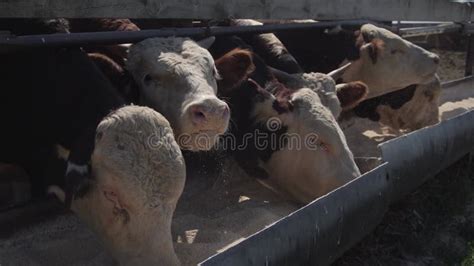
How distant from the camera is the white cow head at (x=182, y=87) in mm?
3951

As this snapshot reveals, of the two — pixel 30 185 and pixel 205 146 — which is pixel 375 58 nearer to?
pixel 205 146

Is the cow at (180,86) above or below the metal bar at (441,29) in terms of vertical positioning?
above

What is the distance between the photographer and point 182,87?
4.23 meters

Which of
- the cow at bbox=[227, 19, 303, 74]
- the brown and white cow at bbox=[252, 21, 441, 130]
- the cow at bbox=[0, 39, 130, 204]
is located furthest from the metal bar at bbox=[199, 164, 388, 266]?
the brown and white cow at bbox=[252, 21, 441, 130]

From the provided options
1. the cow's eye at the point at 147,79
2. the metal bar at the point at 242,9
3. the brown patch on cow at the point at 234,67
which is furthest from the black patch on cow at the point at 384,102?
the cow's eye at the point at 147,79

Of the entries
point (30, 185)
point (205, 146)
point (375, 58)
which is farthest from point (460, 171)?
point (30, 185)

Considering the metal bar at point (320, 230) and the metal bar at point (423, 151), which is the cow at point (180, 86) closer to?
the metal bar at point (320, 230)

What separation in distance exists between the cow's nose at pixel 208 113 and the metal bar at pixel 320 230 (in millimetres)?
745

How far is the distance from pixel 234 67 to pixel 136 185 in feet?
6.69

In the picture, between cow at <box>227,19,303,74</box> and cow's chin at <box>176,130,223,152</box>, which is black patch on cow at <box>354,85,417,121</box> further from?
cow's chin at <box>176,130,223,152</box>

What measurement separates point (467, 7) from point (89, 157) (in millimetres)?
9729

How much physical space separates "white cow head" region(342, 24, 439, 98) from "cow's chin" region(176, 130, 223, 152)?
11.5 feet

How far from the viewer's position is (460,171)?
22.4 ft

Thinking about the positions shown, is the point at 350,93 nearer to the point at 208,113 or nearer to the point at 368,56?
the point at 368,56
